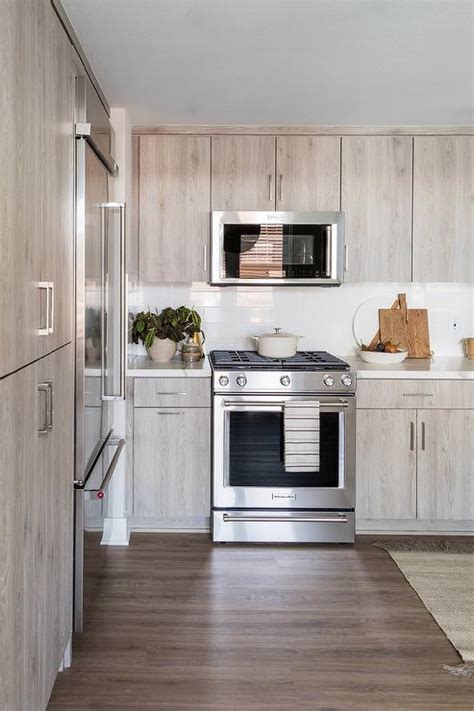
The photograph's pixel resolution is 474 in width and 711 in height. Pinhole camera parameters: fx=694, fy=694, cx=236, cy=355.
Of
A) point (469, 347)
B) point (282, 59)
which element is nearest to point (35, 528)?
point (282, 59)

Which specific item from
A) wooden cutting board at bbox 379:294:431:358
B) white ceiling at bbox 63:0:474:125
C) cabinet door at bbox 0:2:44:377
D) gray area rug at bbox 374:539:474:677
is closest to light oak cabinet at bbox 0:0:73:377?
cabinet door at bbox 0:2:44:377

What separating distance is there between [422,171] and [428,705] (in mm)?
2996

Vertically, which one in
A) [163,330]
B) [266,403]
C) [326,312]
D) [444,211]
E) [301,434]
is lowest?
[301,434]

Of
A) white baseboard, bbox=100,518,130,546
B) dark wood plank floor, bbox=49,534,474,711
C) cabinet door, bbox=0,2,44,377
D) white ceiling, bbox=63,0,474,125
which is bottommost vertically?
dark wood plank floor, bbox=49,534,474,711

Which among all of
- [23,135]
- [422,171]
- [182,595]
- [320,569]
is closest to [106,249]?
[23,135]

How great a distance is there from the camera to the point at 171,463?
3861 mm

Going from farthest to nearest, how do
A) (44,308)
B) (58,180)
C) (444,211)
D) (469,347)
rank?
(469,347) → (444,211) → (58,180) → (44,308)

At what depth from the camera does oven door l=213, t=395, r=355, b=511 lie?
376 centimetres

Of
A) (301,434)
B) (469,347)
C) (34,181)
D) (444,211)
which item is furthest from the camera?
(469,347)

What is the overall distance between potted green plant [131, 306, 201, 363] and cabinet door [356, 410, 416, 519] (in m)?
1.16

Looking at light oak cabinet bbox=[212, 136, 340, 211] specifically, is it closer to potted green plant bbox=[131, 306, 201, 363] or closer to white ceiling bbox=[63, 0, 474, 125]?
white ceiling bbox=[63, 0, 474, 125]

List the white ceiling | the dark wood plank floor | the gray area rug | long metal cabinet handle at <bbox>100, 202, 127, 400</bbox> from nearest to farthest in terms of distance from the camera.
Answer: the dark wood plank floor < the white ceiling < the gray area rug < long metal cabinet handle at <bbox>100, 202, 127, 400</bbox>

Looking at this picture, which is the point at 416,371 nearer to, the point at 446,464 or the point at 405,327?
the point at 446,464

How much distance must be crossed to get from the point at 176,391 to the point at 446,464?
156cm
